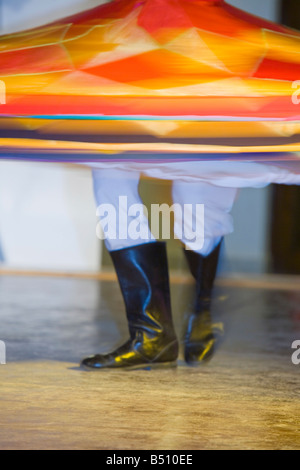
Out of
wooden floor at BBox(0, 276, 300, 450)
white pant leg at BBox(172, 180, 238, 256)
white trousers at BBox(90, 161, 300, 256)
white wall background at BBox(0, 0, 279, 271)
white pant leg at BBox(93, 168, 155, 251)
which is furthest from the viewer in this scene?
white wall background at BBox(0, 0, 279, 271)

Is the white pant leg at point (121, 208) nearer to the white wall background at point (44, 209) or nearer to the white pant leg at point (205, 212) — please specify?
the white pant leg at point (205, 212)

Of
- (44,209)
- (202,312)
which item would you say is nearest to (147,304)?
(202,312)

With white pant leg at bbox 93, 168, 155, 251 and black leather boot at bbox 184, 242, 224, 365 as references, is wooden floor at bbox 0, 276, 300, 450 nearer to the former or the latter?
black leather boot at bbox 184, 242, 224, 365

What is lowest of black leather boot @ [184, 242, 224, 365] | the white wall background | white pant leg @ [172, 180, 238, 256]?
the white wall background

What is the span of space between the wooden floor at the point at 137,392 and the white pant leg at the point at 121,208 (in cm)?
29

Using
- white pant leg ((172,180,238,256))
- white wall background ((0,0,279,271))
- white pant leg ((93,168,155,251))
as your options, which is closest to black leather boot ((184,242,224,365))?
white pant leg ((172,180,238,256))

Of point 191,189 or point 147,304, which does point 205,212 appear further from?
point 147,304

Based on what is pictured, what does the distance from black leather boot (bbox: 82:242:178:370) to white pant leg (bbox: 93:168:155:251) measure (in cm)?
3

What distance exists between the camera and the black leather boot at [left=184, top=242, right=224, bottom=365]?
66.6 inches

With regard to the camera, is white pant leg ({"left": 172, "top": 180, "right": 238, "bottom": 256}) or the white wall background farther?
the white wall background

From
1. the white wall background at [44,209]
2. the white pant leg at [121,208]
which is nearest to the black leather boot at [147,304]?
the white pant leg at [121,208]

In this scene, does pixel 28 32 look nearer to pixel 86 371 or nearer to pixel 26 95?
pixel 26 95
